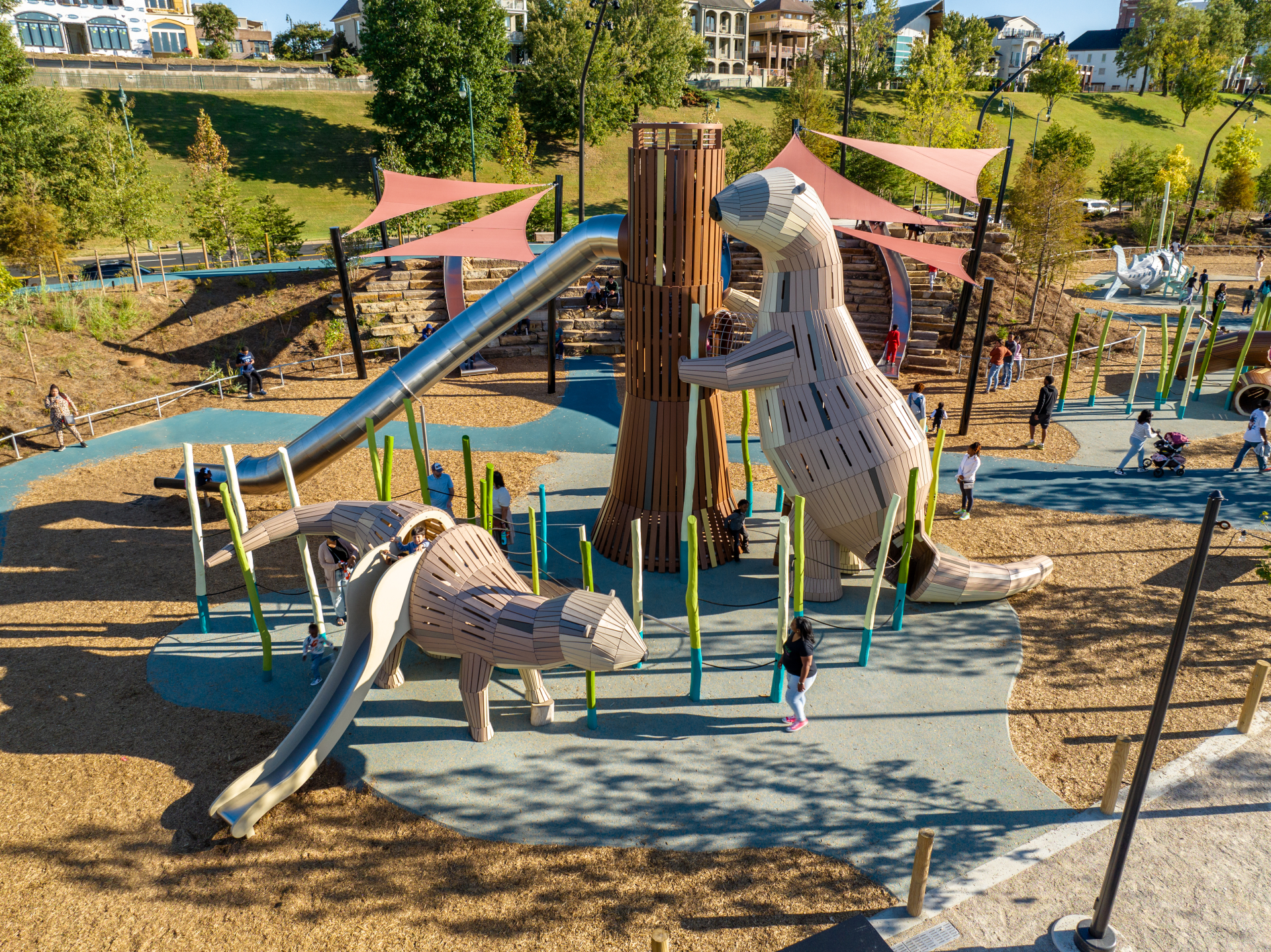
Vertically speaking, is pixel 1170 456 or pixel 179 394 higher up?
pixel 1170 456

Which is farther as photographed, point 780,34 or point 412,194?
point 780,34

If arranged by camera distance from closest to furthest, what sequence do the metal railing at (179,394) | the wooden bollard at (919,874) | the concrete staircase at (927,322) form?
the wooden bollard at (919,874) → the metal railing at (179,394) → the concrete staircase at (927,322)

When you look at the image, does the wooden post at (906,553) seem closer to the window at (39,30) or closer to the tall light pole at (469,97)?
the tall light pole at (469,97)

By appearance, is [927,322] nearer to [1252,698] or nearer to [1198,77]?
[1252,698]

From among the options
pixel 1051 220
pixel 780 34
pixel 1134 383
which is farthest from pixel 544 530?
pixel 780 34

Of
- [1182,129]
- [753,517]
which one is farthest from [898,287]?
[1182,129]

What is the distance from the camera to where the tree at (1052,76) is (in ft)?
218

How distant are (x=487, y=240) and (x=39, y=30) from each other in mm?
66838

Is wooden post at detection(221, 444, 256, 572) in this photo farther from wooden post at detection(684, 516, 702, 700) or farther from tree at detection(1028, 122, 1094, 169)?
tree at detection(1028, 122, 1094, 169)

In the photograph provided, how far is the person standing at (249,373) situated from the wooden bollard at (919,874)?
1916 centimetres

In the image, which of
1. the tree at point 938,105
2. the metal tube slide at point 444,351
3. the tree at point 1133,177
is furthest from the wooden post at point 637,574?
the tree at point 1133,177

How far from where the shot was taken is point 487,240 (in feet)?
49.4

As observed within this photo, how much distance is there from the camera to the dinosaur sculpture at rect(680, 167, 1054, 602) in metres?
10.7

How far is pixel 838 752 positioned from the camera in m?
8.84
